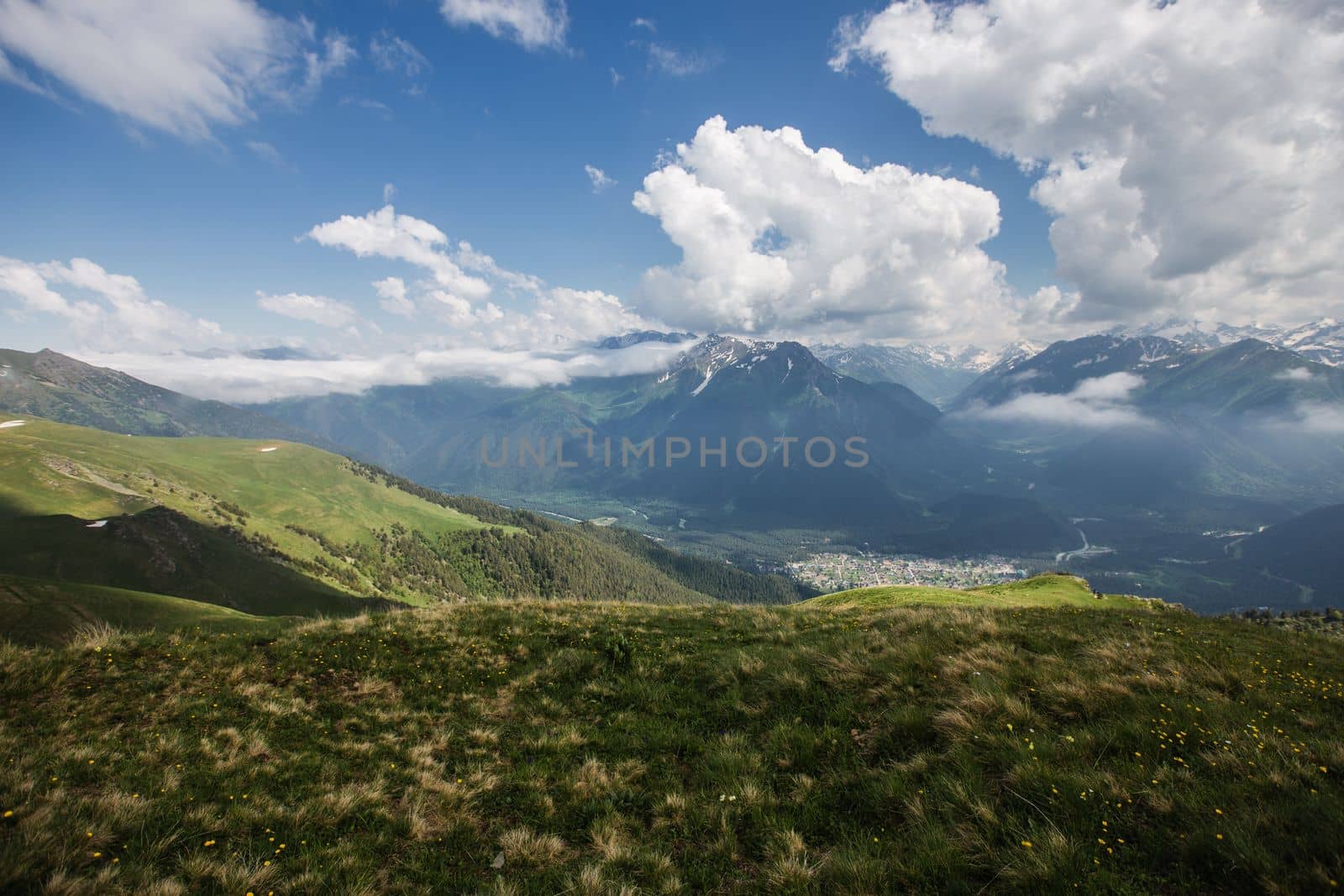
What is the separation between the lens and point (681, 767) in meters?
8.82

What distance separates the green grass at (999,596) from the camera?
28.1 m

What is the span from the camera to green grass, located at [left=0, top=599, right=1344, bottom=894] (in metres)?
5.59

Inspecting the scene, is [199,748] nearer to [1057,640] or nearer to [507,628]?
[507,628]

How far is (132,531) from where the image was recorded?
107312 millimetres

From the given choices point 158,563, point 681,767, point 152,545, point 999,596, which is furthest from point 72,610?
point 152,545

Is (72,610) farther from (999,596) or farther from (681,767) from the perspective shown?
(999,596)

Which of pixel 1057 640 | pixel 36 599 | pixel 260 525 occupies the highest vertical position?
pixel 1057 640

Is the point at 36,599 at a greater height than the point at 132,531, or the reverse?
the point at 36,599

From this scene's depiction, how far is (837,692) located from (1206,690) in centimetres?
633

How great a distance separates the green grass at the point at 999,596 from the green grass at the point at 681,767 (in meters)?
15.2

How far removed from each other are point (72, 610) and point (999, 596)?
261 ft

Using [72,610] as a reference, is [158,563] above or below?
below

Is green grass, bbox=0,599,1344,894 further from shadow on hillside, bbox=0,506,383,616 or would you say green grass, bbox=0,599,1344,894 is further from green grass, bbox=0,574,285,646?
shadow on hillside, bbox=0,506,383,616

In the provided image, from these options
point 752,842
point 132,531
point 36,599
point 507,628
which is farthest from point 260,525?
point 752,842
